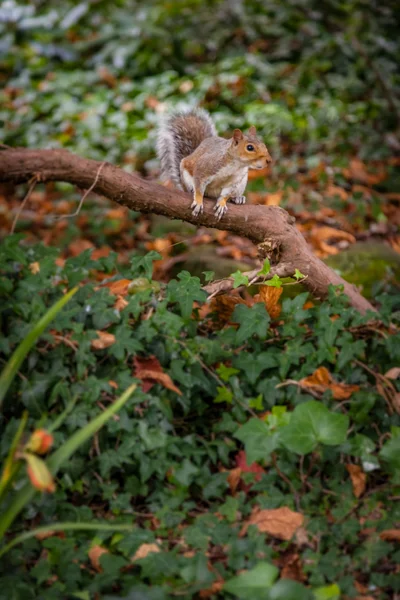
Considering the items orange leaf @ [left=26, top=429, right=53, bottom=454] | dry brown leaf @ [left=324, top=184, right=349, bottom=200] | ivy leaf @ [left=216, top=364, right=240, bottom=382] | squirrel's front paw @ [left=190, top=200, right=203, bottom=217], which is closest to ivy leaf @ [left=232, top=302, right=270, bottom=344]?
ivy leaf @ [left=216, top=364, right=240, bottom=382]

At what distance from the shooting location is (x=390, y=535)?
7.55ft

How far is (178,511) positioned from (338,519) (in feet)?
1.86

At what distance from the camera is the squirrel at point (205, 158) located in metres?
2.85

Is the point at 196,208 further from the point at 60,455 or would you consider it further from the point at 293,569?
the point at 293,569

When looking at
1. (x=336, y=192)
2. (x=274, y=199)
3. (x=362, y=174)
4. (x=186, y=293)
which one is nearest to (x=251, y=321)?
(x=186, y=293)

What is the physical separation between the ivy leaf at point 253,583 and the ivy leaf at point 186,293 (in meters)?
1.05

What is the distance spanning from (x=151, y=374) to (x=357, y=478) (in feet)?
2.83

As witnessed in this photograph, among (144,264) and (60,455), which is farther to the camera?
(144,264)

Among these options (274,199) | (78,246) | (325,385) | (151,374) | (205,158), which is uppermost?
(205,158)

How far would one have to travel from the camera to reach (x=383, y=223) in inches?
204

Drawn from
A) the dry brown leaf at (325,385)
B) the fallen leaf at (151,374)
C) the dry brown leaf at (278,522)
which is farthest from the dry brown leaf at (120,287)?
the dry brown leaf at (278,522)

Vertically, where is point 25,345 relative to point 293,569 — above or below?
above

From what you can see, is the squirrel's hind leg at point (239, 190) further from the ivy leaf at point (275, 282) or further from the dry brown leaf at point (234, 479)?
the dry brown leaf at point (234, 479)

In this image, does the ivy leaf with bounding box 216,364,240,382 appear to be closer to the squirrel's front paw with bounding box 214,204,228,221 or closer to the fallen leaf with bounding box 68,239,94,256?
the squirrel's front paw with bounding box 214,204,228,221
